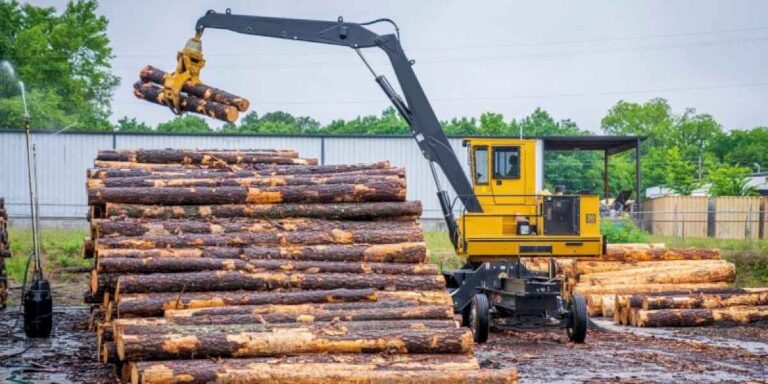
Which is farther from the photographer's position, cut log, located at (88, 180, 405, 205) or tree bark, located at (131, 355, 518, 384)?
cut log, located at (88, 180, 405, 205)

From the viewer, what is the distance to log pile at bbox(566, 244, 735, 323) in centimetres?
2956

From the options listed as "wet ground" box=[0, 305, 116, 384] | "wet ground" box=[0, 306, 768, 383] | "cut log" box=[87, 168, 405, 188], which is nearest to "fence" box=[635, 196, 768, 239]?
"wet ground" box=[0, 306, 768, 383]

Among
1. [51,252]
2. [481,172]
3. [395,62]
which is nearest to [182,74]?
[395,62]

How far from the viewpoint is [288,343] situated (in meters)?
13.9

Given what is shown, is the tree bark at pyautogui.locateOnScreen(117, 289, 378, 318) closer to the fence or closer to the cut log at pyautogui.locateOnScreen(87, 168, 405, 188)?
the cut log at pyautogui.locateOnScreen(87, 168, 405, 188)

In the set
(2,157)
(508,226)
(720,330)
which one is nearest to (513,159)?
(508,226)

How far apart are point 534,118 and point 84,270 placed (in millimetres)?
68721

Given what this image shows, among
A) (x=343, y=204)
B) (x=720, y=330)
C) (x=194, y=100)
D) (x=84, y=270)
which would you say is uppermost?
(x=194, y=100)

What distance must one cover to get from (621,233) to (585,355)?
64.7 ft

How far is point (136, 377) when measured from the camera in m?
13.3

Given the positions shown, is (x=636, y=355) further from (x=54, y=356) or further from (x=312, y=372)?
(x=54, y=356)

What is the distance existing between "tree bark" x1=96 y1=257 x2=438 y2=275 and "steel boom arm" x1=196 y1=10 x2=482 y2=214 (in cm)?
1080

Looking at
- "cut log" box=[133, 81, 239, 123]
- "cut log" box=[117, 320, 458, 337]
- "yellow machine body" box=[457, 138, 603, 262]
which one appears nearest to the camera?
"cut log" box=[117, 320, 458, 337]

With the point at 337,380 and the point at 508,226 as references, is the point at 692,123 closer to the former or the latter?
the point at 508,226
